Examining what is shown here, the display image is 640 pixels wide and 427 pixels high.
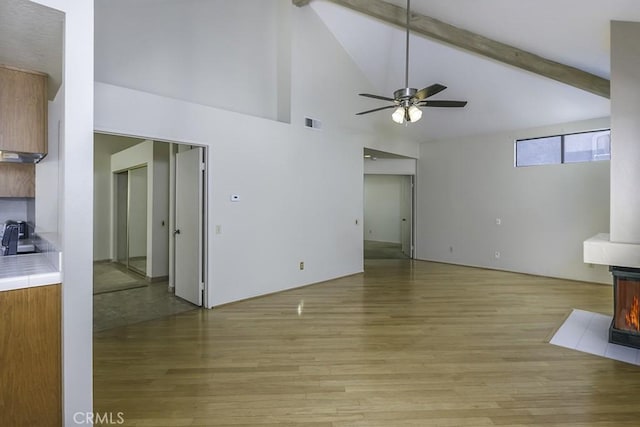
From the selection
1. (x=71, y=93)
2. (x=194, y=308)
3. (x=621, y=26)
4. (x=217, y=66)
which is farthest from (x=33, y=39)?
(x=621, y=26)

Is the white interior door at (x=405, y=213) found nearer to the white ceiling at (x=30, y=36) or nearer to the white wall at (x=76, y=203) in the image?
the white wall at (x=76, y=203)

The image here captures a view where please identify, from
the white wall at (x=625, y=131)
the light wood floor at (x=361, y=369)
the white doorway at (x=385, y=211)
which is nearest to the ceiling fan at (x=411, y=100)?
the white wall at (x=625, y=131)

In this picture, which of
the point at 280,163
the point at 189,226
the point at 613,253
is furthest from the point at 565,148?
the point at 189,226

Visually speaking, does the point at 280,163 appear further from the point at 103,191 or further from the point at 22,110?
the point at 103,191

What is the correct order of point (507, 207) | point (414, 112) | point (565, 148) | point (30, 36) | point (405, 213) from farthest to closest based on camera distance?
point (405, 213)
point (507, 207)
point (565, 148)
point (414, 112)
point (30, 36)

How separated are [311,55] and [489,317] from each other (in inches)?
183

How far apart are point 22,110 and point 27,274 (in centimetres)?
150

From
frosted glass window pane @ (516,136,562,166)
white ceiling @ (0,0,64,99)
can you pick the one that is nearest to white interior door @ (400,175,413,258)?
frosted glass window pane @ (516,136,562,166)

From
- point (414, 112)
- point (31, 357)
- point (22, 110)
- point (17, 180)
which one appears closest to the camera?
point (31, 357)

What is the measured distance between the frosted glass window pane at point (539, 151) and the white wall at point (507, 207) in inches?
4.8

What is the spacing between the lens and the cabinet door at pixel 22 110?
2336mm

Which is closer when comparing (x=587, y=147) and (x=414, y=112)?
(x=414, y=112)

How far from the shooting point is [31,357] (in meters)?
1.61

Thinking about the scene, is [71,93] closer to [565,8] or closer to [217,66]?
[217,66]
